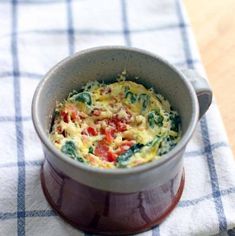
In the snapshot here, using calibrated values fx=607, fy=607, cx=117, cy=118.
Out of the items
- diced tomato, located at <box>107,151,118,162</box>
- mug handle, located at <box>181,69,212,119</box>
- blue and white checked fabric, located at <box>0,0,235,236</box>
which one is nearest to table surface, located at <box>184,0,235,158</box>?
blue and white checked fabric, located at <box>0,0,235,236</box>

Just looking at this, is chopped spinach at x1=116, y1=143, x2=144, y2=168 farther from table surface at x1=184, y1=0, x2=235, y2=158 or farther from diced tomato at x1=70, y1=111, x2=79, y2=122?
table surface at x1=184, y1=0, x2=235, y2=158

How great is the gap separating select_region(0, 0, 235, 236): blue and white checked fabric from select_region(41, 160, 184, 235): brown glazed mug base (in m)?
0.02

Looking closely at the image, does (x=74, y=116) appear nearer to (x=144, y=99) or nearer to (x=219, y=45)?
(x=144, y=99)

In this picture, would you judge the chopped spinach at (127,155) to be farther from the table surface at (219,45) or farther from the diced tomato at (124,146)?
the table surface at (219,45)

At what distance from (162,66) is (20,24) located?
369 millimetres

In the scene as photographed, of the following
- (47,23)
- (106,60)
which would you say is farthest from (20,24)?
(106,60)

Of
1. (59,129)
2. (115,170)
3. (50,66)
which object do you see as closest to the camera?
(115,170)

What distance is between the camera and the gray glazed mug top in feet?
2.67

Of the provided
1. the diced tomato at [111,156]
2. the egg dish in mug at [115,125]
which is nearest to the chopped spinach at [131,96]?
the egg dish in mug at [115,125]

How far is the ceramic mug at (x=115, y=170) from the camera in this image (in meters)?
0.76

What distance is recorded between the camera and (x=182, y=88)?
0.85 m

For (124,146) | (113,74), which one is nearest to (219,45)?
(113,74)

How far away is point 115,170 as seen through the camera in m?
0.74

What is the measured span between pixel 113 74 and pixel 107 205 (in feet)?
0.69
